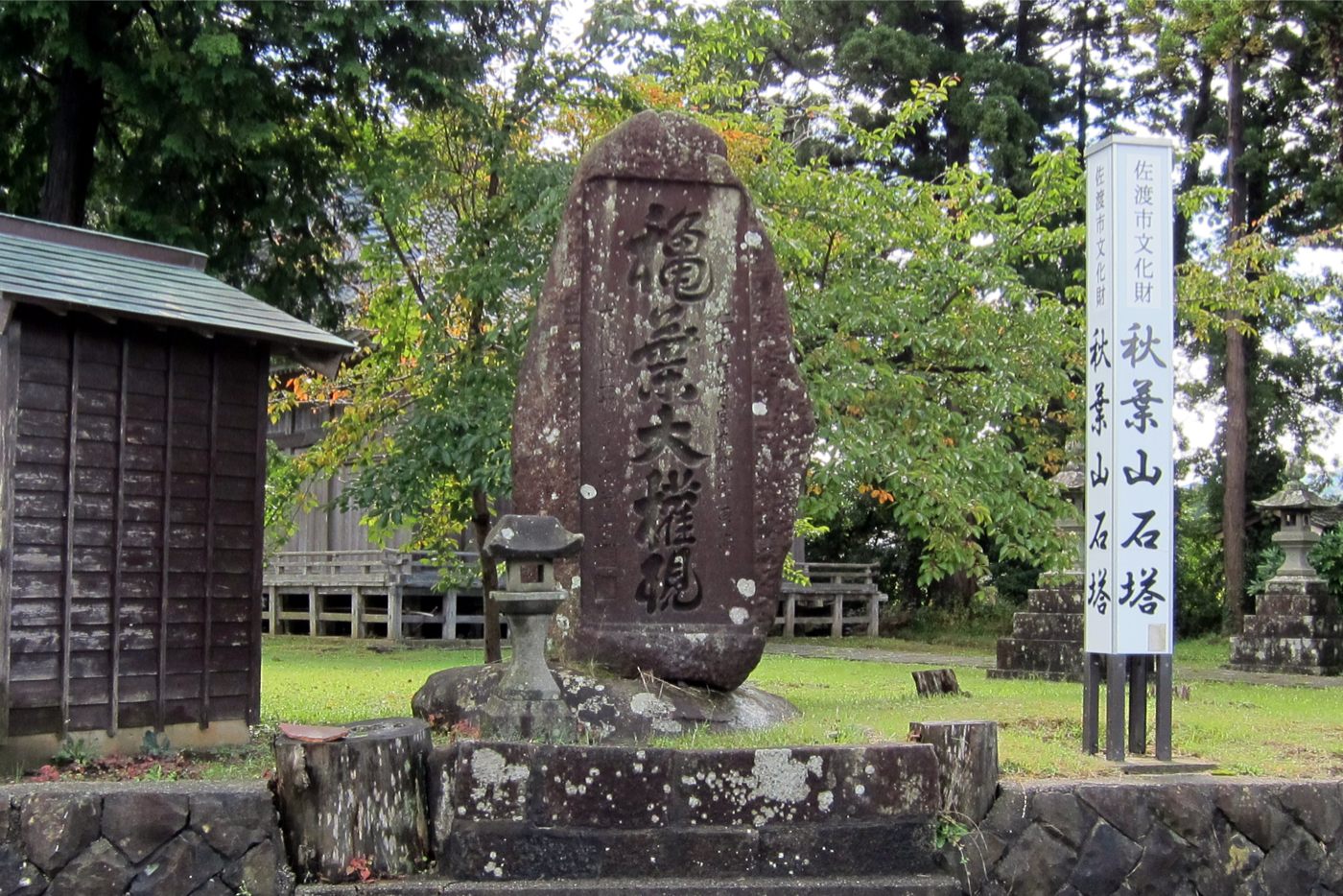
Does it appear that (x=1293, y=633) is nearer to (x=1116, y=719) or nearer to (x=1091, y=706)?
(x=1091, y=706)

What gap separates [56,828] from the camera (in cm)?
579

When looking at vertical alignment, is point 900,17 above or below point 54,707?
above

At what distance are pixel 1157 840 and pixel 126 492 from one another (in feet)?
20.4

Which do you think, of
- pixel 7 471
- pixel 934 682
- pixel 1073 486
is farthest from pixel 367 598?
pixel 7 471

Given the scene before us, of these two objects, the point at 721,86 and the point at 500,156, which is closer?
the point at 500,156

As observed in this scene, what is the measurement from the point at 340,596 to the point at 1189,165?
17545mm

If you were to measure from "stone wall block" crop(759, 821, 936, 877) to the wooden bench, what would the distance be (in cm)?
1844

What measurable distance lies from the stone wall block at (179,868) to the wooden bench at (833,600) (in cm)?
1935

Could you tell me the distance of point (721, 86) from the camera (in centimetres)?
1430

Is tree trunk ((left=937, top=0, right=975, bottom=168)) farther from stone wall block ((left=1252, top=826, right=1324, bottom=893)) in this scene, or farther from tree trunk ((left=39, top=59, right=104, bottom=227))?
stone wall block ((left=1252, top=826, right=1324, bottom=893))

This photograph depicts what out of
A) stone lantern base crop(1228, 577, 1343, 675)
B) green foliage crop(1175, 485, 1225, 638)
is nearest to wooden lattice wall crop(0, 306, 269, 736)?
stone lantern base crop(1228, 577, 1343, 675)

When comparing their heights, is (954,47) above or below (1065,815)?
above

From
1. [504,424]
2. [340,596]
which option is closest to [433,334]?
[504,424]

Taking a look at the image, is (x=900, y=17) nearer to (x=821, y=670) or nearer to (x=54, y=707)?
(x=821, y=670)
